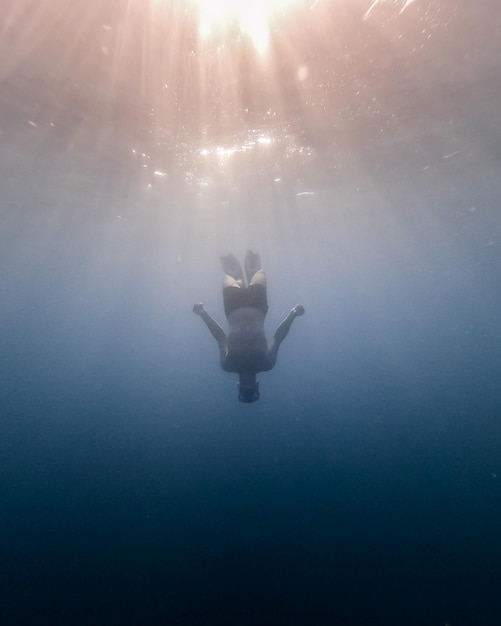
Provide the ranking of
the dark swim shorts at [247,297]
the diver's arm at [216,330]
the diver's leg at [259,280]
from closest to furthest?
the diver's arm at [216,330], the dark swim shorts at [247,297], the diver's leg at [259,280]

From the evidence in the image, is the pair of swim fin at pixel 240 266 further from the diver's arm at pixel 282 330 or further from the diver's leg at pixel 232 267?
the diver's arm at pixel 282 330

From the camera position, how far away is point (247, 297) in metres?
8.38

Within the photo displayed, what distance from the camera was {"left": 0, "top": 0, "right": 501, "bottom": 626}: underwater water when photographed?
26.3 feet

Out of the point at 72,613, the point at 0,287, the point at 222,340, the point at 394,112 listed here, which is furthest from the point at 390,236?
the point at 0,287

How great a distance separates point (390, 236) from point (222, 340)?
1173 inches

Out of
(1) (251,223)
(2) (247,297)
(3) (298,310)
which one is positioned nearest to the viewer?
(3) (298,310)

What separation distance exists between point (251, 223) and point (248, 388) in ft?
68.6

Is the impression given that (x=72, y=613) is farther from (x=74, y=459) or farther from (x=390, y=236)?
(x=390, y=236)

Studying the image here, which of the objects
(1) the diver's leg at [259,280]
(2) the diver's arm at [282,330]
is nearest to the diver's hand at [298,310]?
(2) the diver's arm at [282,330]

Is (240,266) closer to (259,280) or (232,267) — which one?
(232,267)

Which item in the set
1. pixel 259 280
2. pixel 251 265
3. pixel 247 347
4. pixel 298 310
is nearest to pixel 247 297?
pixel 259 280

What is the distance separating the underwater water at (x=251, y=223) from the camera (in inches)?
316

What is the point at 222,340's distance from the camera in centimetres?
809

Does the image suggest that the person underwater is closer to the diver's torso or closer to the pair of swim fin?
the diver's torso
